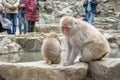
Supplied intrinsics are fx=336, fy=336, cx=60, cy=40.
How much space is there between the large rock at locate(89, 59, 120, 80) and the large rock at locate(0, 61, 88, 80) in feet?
0.38

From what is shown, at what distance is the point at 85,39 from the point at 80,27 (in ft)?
0.53

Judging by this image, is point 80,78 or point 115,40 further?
point 115,40

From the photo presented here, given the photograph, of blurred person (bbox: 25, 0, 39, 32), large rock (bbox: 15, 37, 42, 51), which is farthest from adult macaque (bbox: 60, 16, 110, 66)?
blurred person (bbox: 25, 0, 39, 32)

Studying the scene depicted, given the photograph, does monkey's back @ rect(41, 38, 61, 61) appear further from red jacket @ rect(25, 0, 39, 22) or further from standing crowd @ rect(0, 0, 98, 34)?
red jacket @ rect(25, 0, 39, 22)

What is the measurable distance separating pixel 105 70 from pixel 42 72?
0.77 meters

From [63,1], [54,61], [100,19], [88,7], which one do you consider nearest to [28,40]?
[88,7]

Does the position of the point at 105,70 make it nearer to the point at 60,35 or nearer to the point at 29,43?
the point at 60,35

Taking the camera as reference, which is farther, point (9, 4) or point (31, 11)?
point (31, 11)

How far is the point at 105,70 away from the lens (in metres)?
4.12

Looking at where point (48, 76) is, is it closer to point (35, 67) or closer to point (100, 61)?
point (35, 67)

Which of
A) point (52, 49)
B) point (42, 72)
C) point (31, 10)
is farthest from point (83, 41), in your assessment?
point (31, 10)

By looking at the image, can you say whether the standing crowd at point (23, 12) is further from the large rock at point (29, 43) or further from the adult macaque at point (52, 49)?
the adult macaque at point (52, 49)

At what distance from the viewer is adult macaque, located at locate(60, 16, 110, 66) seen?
4.07 metres

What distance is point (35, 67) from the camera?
4133mm
